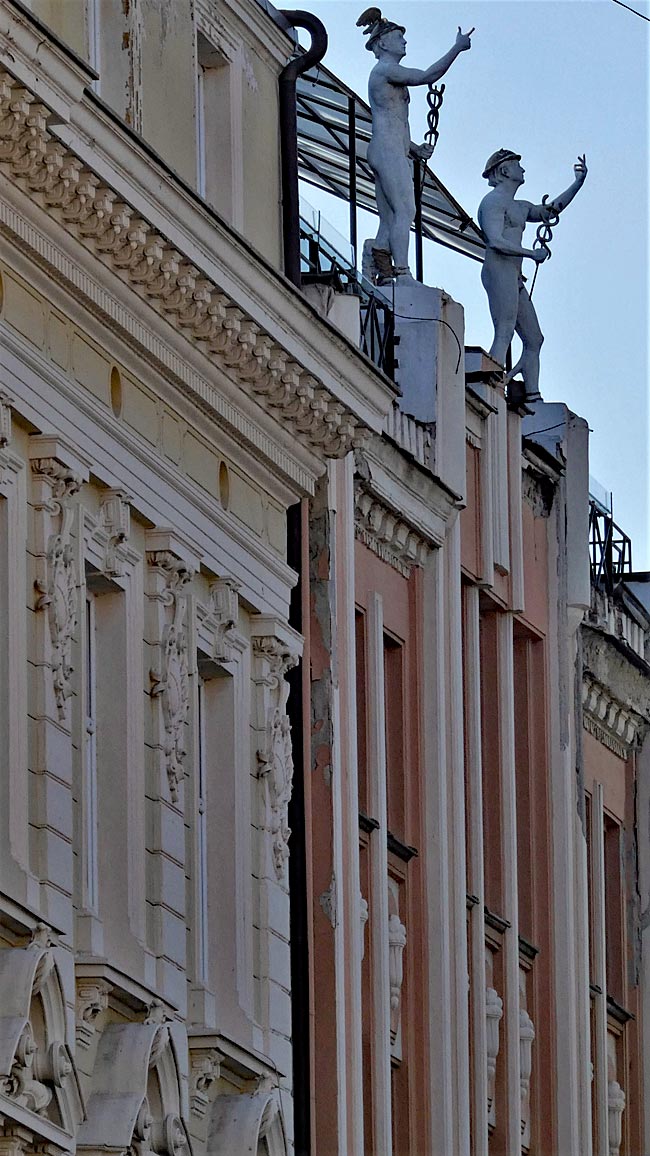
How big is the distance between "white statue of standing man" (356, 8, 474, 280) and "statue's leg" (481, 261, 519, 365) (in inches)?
151

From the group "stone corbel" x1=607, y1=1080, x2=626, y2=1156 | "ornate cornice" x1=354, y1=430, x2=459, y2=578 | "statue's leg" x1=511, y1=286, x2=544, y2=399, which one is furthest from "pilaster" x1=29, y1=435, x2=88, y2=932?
"stone corbel" x1=607, y1=1080, x2=626, y2=1156

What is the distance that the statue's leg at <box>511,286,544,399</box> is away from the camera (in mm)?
42094

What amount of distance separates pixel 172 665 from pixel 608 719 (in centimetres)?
1535

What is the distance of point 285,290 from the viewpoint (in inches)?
1201

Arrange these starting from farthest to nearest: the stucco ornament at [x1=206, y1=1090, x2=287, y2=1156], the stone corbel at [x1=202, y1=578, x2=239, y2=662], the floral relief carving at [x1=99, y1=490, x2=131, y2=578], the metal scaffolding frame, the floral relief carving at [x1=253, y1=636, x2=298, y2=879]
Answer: the metal scaffolding frame, the floral relief carving at [x1=253, y1=636, x2=298, y2=879], the stone corbel at [x1=202, y1=578, x2=239, y2=662], the stucco ornament at [x1=206, y1=1090, x2=287, y2=1156], the floral relief carving at [x1=99, y1=490, x2=131, y2=578]

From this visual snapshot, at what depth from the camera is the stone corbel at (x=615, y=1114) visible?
1668 inches

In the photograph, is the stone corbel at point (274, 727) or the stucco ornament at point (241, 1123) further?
the stone corbel at point (274, 727)

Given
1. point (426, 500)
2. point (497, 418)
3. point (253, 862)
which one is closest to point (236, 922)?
point (253, 862)

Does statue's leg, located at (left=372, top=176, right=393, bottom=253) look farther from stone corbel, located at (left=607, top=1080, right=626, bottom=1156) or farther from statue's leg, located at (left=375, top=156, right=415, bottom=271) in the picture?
stone corbel, located at (left=607, top=1080, right=626, bottom=1156)

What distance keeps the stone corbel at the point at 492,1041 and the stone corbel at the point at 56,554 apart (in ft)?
38.2

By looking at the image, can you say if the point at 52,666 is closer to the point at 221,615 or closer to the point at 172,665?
the point at 172,665

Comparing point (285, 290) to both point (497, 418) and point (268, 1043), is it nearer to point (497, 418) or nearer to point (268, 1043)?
point (268, 1043)

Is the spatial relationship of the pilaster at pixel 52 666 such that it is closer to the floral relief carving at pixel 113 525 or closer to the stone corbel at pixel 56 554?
the stone corbel at pixel 56 554

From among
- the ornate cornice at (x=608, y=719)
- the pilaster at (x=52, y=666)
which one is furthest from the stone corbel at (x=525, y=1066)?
the pilaster at (x=52, y=666)
